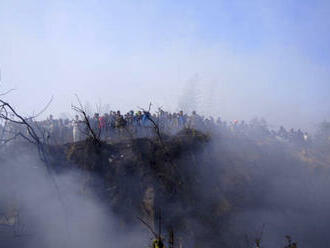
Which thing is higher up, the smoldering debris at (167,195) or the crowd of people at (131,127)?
the crowd of people at (131,127)

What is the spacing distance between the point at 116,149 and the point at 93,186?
2.12 meters

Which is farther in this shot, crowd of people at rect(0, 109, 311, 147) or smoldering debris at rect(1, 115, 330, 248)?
crowd of people at rect(0, 109, 311, 147)

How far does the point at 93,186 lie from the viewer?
9266 mm

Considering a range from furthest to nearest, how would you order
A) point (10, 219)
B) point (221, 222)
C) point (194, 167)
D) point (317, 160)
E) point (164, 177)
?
1. point (317, 160)
2. point (194, 167)
3. point (164, 177)
4. point (221, 222)
5. point (10, 219)

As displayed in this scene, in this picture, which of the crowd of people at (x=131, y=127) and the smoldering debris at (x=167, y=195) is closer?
the smoldering debris at (x=167, y=195)

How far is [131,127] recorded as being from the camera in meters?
13.6

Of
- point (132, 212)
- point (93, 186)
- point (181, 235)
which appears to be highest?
point (93, 186)

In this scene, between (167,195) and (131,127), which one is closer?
(167,195)

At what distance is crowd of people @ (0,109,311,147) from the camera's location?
12680 millimetres

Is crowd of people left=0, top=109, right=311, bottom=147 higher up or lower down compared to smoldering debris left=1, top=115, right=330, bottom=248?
higher up

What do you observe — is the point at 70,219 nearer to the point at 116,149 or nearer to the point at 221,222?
the point at 116,149

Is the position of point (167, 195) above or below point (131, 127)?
below

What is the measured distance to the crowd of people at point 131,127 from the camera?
1268cm

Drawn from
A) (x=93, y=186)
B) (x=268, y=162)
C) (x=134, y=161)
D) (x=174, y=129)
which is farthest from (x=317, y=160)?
(x=93, y=186)
